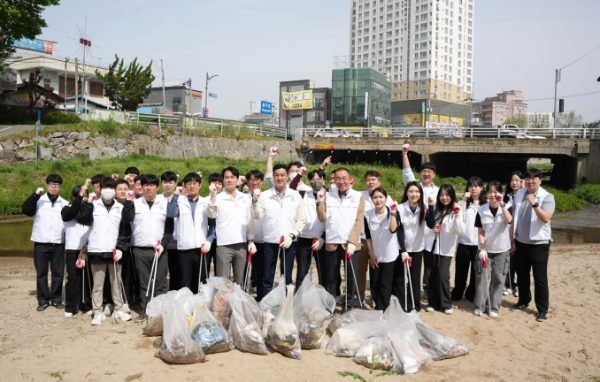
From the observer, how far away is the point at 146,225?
224 inches

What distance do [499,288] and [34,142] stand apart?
21.2m

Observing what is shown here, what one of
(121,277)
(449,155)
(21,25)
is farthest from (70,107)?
(121,277)

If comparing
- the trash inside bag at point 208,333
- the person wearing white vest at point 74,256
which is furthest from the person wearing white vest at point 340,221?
the person wearing white vest at point 74,256

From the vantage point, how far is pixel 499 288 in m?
6.13

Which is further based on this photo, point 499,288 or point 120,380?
point 499,288

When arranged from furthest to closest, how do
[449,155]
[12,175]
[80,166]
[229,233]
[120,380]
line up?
[449,155]
[80,166]
[12,175]
[229,233]
[120,380]

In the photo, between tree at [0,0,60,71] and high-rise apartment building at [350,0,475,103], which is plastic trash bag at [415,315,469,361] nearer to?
tree at [0,0,60,71]

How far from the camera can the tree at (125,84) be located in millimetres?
36219

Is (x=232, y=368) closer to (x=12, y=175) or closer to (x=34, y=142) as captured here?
(x=12, y=175)

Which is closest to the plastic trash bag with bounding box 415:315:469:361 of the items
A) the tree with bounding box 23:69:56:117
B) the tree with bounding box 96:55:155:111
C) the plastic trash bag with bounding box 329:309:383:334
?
the plastic trash bag with bounding box 329:309:383:334

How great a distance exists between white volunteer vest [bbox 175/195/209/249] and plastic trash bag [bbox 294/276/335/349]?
156 centimetres

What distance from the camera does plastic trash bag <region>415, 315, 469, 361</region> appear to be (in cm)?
478

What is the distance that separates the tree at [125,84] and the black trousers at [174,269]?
1314 inches

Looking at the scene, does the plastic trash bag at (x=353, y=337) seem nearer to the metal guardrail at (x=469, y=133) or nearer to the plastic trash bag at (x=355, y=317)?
the plastic trash bag at (x=355, y=317)
